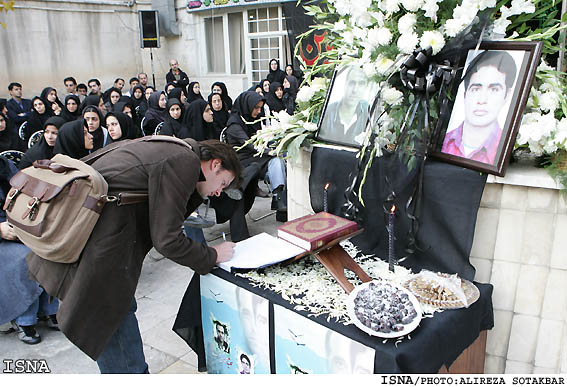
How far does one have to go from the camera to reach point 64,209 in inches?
64.9

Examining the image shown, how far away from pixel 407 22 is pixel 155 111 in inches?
240

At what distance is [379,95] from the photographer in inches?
79.7

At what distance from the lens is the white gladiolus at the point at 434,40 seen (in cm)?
182

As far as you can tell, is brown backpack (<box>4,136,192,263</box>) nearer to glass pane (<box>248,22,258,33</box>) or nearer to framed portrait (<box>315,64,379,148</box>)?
framed portrait (<box>315,64,379,148</box>)

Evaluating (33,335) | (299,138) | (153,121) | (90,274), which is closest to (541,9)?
(299,138)

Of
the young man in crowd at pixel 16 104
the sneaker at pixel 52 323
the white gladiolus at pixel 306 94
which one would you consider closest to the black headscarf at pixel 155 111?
the young man in crowd at pixel 16 104

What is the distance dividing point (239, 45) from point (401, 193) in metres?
13.1

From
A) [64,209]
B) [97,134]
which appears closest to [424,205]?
[64,209]

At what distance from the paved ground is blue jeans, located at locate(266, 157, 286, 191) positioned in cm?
122

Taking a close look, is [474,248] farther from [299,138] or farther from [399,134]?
[299,138]

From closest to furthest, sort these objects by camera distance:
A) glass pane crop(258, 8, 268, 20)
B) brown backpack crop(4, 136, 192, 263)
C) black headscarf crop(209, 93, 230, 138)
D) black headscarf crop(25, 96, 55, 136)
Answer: brown backpack crop(4, 136, 192, 263), black headscarf crop(209, 93, 230, 138), black headscarf crop(25, 96, 55, 136), glass pane crop(258, 8, 268, 20)

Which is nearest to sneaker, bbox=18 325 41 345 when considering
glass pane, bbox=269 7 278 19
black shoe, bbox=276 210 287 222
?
black shoe, bbox=276 210 287 222

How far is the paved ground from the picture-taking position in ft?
8.69

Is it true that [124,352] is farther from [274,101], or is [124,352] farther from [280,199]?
[274,101]
